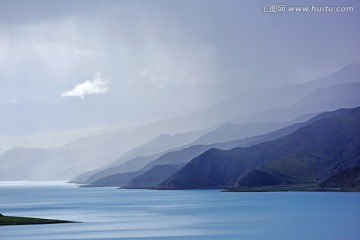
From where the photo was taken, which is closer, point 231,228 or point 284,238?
point 284,238

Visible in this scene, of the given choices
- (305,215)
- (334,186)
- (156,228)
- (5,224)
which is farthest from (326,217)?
(334,186)

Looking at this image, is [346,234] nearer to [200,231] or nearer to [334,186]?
[200,231]

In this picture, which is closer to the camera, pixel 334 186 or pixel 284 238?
pixel 284 238

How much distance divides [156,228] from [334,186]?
99.8 meters

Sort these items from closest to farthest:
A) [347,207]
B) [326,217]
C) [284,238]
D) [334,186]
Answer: [284,238] → [326,217] → [347,207] → [334,186]

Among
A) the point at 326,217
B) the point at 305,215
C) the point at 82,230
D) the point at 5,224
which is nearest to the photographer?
the point at 82,230

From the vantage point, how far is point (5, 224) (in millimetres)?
86938

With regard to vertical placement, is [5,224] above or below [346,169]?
below

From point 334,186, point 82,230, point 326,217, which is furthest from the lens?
point 334,186

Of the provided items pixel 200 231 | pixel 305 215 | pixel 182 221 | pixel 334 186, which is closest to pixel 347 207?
pixel 305 215

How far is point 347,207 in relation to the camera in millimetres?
112125

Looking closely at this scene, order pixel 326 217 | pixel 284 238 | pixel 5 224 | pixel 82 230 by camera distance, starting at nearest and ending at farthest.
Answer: pixel 284 238, pixel 82 230, pixel 5 224, pixel 326 217

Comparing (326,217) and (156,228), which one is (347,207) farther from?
(156,228)

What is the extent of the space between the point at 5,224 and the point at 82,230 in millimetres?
10704
